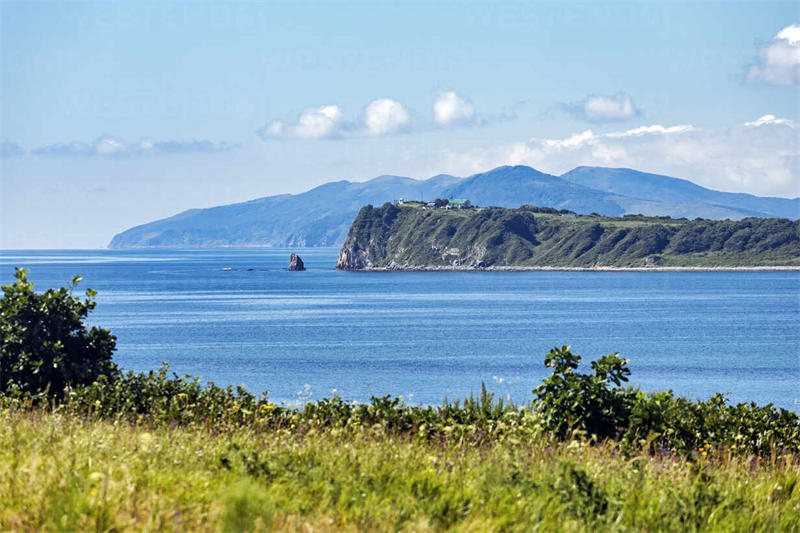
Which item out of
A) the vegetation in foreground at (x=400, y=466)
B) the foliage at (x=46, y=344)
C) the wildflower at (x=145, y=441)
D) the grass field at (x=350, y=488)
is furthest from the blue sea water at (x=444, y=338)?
the wildflower at (x=145, y=441)

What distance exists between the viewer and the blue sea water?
59.8 metres

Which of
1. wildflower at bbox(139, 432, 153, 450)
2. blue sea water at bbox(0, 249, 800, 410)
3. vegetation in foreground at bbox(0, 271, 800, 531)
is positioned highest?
wildflower at bbox(139, 432, 153, 450)

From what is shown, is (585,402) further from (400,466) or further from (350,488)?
(350,488)

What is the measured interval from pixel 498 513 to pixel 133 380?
8605 mm

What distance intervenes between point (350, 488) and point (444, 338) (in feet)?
259

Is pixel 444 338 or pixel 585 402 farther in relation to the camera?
pixel 444 338

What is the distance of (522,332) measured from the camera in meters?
92.3

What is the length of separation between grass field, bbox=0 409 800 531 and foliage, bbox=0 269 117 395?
18.4 feet

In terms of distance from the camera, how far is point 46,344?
15180mm

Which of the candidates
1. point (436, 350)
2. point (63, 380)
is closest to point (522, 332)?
point (436, 350)

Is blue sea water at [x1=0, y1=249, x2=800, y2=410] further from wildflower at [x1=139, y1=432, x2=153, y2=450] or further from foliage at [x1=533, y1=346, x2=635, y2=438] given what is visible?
wildflower at [x1=139, y1=432, x2=153, y2=450]

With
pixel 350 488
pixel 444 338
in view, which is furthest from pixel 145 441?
pixel 444 338

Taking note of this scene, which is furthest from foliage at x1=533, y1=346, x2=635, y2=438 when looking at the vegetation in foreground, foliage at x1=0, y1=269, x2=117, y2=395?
foliage at x1=0, y1=269, x2=117, y2=395

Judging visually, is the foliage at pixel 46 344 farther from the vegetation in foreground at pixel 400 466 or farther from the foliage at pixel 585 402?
the foliage at pixel 585 402
